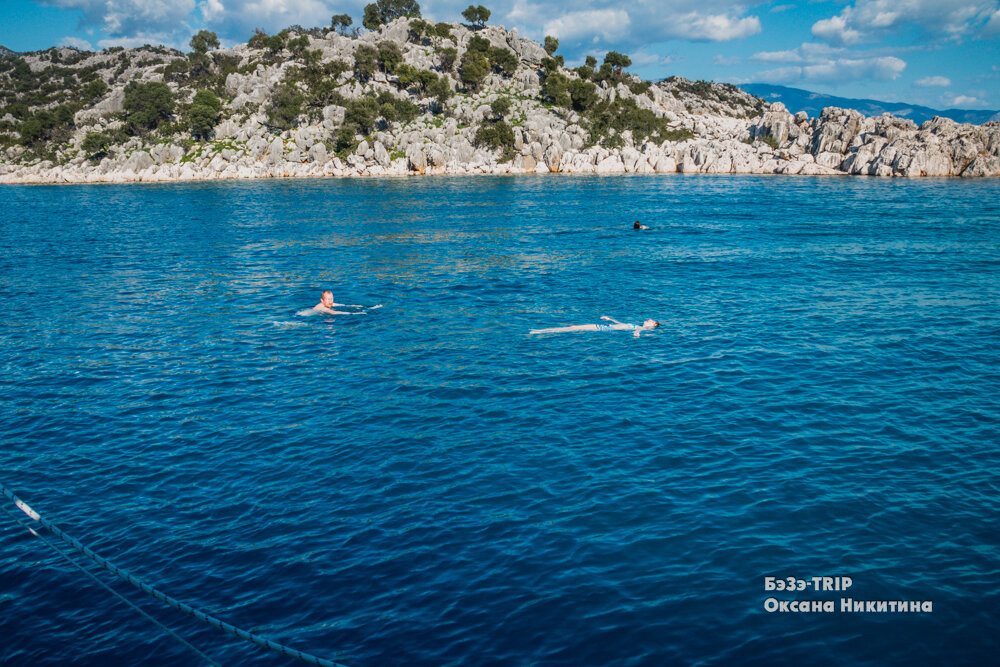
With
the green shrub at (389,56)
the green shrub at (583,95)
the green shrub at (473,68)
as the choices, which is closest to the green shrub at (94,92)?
the green shrub at (389,56)

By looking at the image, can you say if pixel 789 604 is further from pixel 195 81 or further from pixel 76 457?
pixel 195 81

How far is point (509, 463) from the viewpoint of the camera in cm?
1852

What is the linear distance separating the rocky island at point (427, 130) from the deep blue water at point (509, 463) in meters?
106

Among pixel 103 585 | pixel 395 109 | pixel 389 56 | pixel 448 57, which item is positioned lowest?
pixel 103 585

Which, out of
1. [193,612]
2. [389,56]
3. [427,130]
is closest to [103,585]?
[193,612]

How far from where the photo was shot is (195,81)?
189 m

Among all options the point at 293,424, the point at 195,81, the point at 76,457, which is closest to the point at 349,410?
the point at 293,424

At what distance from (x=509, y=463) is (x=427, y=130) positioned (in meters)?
147

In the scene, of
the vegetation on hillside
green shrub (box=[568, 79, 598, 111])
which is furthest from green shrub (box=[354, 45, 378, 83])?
green shrub (box=[568, 79, 598, 111])

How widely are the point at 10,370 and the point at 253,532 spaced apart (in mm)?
18887

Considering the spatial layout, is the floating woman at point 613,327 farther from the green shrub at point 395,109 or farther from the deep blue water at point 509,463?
the green shrub at point 395,109

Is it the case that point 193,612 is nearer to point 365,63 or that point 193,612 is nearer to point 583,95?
point 583,95

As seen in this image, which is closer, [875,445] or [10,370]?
[875,445]

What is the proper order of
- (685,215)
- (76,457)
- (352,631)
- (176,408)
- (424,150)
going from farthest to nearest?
(424,150), (685,215), (176,408), (76,457), (352,631)
